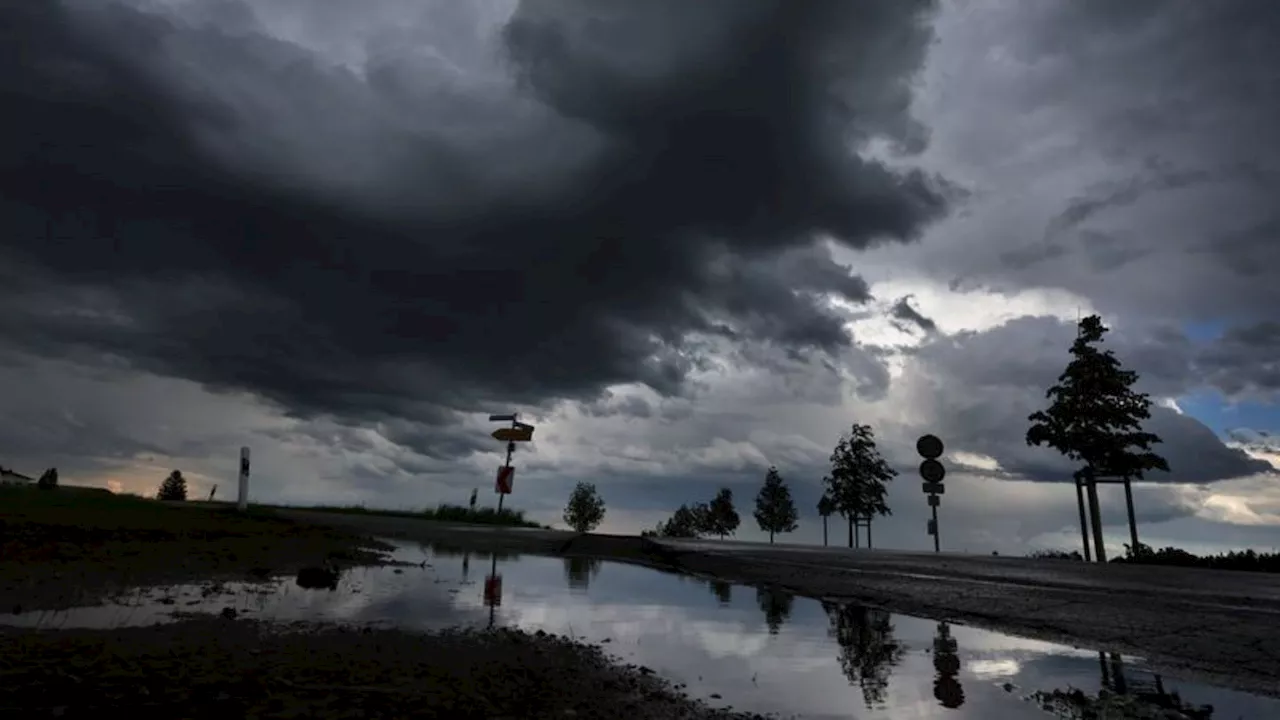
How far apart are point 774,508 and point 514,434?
45.6 meters

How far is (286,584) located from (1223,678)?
8.39 metres

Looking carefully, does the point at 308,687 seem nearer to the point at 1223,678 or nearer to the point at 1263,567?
the point at 1223,678

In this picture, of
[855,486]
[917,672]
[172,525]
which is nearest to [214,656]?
[917,672]

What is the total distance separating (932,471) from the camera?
68.8ft

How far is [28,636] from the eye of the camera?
15.1ft

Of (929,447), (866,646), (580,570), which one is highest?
(929,447)

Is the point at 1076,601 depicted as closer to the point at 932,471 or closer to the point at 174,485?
the point at 932,471

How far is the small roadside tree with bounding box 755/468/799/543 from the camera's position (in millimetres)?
68688

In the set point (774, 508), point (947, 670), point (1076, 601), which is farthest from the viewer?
point (774, 508)

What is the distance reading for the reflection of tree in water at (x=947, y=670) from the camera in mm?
4391

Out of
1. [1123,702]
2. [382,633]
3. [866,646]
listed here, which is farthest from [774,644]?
[382,633]

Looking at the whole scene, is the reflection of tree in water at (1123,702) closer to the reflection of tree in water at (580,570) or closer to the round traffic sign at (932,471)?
the reflection of tree in water at (580,570)

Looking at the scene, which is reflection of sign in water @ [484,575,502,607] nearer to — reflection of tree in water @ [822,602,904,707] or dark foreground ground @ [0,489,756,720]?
dark foreground ground @ [0,489,756,720]

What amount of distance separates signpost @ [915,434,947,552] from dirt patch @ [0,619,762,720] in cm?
1776
